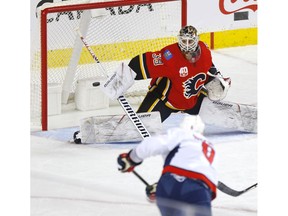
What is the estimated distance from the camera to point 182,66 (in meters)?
5.25

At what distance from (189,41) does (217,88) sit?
0.43 metres

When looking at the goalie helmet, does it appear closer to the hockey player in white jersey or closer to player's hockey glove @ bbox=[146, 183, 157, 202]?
player's hockey glove @ bbox=[146, 183, 157, 202]

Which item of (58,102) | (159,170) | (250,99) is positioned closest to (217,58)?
(250,99)

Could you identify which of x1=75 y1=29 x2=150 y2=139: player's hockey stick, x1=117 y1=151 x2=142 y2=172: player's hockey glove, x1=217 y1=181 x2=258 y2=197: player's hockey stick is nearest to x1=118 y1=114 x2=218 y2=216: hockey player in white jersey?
x1=117 y1=151 x2=142 y2=172: player's hockey glove

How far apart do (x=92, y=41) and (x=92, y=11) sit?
0.37 m

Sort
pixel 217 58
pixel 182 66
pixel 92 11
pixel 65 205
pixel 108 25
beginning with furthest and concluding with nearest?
1. pixel 217 58
2. pixel 108 25
3. pixel 92 11
4. pixel 182 66
5. pixel 65 205

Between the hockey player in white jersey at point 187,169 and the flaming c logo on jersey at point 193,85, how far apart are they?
1.35 meters

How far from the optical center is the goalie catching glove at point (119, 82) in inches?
205

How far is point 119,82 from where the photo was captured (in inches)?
205

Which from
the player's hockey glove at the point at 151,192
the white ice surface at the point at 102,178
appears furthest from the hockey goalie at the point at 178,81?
the player's hockey glove at the point at 151,192

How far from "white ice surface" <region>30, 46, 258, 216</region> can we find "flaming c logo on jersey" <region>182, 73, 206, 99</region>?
0.21m

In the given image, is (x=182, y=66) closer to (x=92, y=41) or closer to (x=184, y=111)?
(x=184, y=111)

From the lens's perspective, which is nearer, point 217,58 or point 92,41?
point 92,41

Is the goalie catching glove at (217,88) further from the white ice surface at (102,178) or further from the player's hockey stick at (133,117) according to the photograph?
the player's hockey stick at (133,117)
